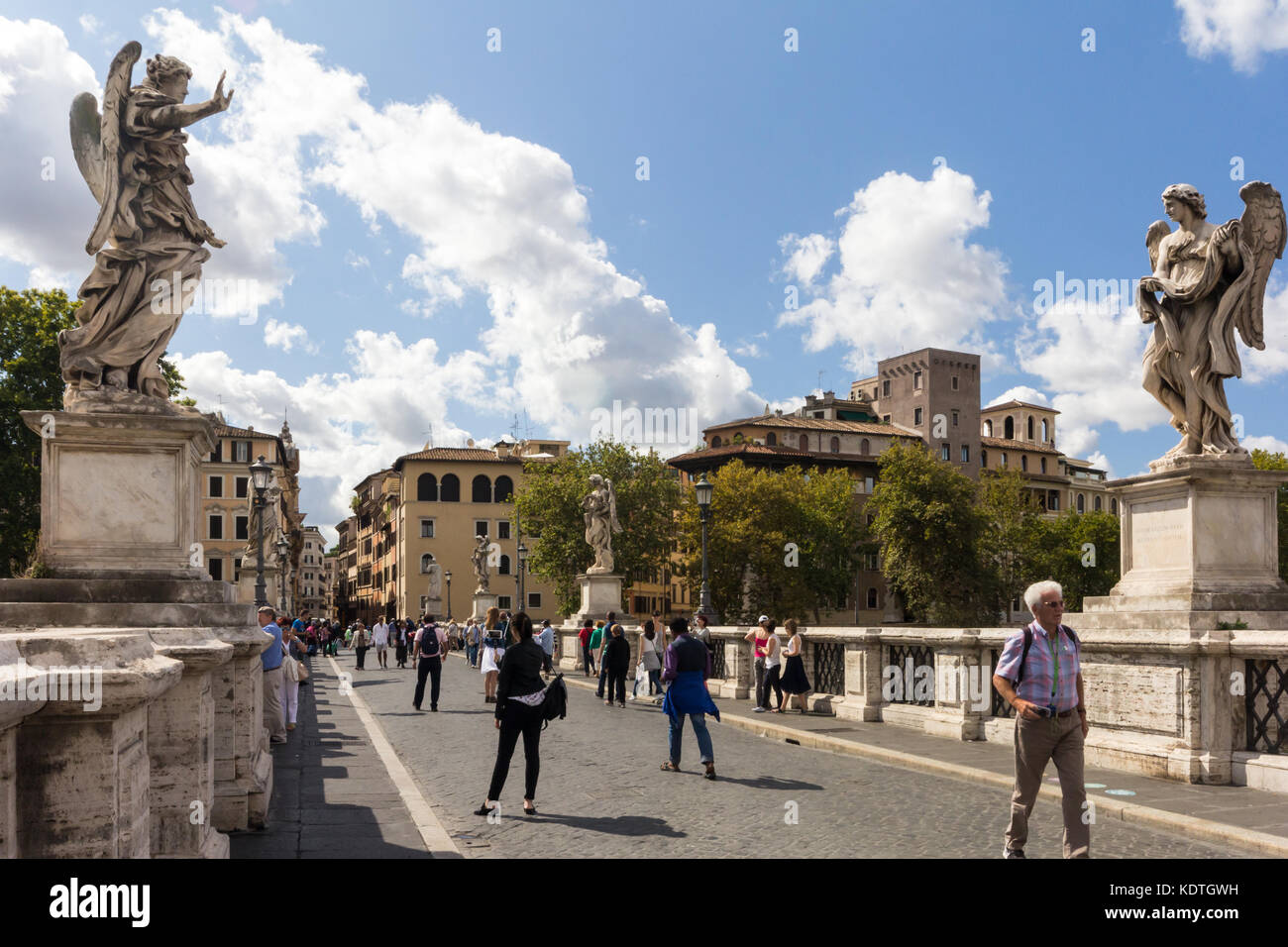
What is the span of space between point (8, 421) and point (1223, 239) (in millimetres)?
39082

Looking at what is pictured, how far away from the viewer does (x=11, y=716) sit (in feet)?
9.15

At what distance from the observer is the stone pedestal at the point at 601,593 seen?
113 feet

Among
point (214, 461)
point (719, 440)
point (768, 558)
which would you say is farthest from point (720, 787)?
point (214, 461)

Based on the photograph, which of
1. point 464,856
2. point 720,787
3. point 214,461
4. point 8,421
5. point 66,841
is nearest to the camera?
point 66,841

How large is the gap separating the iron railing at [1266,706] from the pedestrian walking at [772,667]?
929 centimetres

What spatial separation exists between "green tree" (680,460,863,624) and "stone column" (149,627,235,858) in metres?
62.7

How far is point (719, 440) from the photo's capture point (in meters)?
97.5

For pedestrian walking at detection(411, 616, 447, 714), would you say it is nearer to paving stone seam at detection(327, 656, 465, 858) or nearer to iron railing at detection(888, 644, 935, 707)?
paving stone seam at detection(327, 656, 465, 858)

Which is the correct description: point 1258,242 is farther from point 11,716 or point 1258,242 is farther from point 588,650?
point 588,650

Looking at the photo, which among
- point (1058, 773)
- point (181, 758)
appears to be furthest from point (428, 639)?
point (181, 758)

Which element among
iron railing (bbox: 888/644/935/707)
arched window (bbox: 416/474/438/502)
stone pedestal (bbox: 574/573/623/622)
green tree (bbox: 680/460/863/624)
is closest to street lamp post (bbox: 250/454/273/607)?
stone pedestal (bbox: 574/573/623/622)

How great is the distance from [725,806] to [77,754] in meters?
7.45

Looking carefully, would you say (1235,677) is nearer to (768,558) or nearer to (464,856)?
(464,856)

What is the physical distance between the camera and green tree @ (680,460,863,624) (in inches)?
2753
